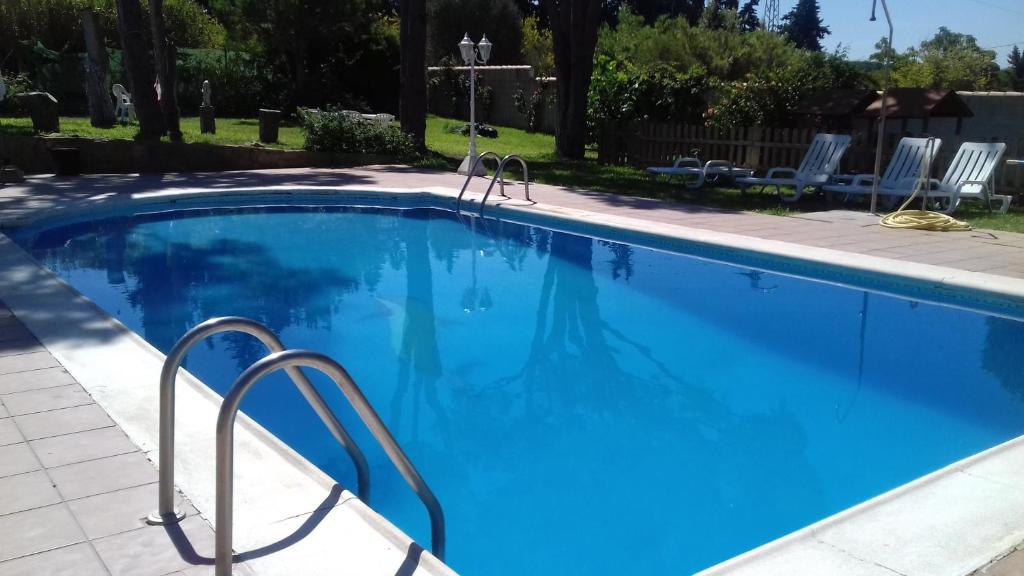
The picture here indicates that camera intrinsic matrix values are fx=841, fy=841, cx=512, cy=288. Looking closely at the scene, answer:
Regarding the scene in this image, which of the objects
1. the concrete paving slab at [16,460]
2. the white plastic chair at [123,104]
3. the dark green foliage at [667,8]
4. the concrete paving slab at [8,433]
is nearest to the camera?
the concrete paving slab at [16,460]

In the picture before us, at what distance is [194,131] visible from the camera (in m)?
19.9

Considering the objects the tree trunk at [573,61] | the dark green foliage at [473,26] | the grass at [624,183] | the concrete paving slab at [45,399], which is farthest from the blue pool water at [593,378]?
the dark green foliage at [473,26]

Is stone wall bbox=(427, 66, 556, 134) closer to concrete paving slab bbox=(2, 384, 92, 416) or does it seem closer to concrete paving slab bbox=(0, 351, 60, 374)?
concrete paving slab bbox=(0, 351, 60, 374)

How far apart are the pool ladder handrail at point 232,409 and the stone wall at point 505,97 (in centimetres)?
2238

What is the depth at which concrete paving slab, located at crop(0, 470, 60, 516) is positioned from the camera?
10.4 feet

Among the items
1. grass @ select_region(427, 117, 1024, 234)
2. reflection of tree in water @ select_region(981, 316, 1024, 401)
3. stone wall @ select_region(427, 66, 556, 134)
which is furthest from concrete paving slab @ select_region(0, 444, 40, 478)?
stone wall @ select_region(427, 66, 556, 134)

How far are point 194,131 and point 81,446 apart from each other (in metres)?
17.7

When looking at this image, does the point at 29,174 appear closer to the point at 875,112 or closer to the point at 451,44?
the point at 875,112

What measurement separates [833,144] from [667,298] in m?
6.05

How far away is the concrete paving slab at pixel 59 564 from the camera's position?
2.74 m

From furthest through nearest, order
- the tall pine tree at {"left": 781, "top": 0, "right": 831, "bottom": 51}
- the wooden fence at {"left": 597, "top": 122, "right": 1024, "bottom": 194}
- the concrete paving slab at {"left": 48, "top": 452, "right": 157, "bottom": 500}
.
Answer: the tall pine tree at {"left": 781, "top": 0, "right": 831, "bottom": 51}, the wooden fence at {"left": 597, "top": 122, "right": 1024, "bottom": 194}, the concrete paving slab at {"left": 48, "top": 452, "right": 157, "bottom": 500}

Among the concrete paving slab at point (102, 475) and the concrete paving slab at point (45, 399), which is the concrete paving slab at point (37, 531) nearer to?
the concrete paving slab at point (102, 475)

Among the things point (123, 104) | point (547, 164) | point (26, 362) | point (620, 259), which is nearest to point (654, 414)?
point (26, 362)

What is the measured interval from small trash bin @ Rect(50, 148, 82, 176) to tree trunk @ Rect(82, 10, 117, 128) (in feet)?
16.4
